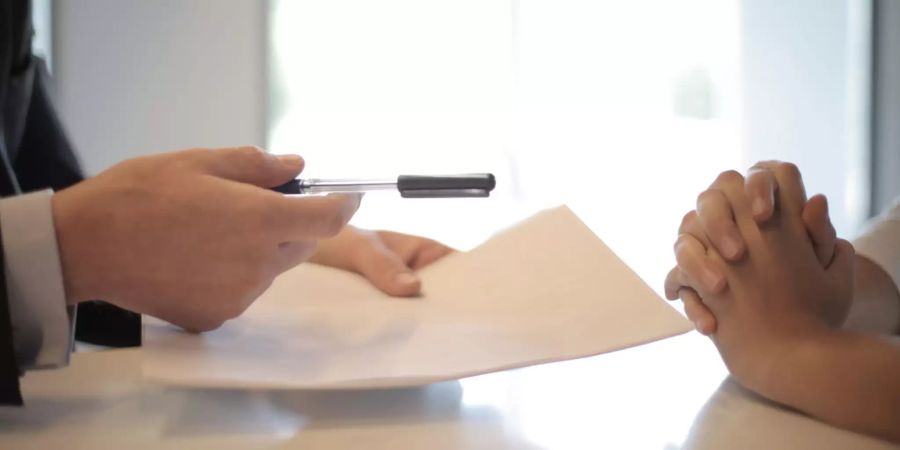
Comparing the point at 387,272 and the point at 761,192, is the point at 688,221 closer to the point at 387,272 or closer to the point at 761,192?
the point at 761,192

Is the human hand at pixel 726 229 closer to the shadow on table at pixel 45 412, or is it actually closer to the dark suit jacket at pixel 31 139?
the shadow on table at pixel 45 412


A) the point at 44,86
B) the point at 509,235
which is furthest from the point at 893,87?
the point at 44,86

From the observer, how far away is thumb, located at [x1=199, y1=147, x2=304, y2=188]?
352mm

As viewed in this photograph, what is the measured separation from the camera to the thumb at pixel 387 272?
0.45m

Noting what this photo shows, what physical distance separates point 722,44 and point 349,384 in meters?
2.21

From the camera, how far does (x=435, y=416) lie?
1.01 feet

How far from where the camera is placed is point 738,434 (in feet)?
0.95

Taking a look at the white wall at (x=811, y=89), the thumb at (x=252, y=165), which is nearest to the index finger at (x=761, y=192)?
the thumb at (x=252, y=165)

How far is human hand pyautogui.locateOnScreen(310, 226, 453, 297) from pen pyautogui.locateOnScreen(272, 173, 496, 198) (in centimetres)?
8

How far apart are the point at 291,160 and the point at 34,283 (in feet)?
0.46

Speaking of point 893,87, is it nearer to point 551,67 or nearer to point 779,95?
point 779,95

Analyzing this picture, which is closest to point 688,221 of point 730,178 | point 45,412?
point 730,178

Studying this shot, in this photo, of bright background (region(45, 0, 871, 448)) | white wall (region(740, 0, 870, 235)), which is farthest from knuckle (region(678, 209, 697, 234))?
white wall (region(740, 0, 870, 235))

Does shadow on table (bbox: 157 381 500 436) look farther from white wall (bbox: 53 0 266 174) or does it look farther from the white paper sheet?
white wall (bbox: 53 0 266 174)
